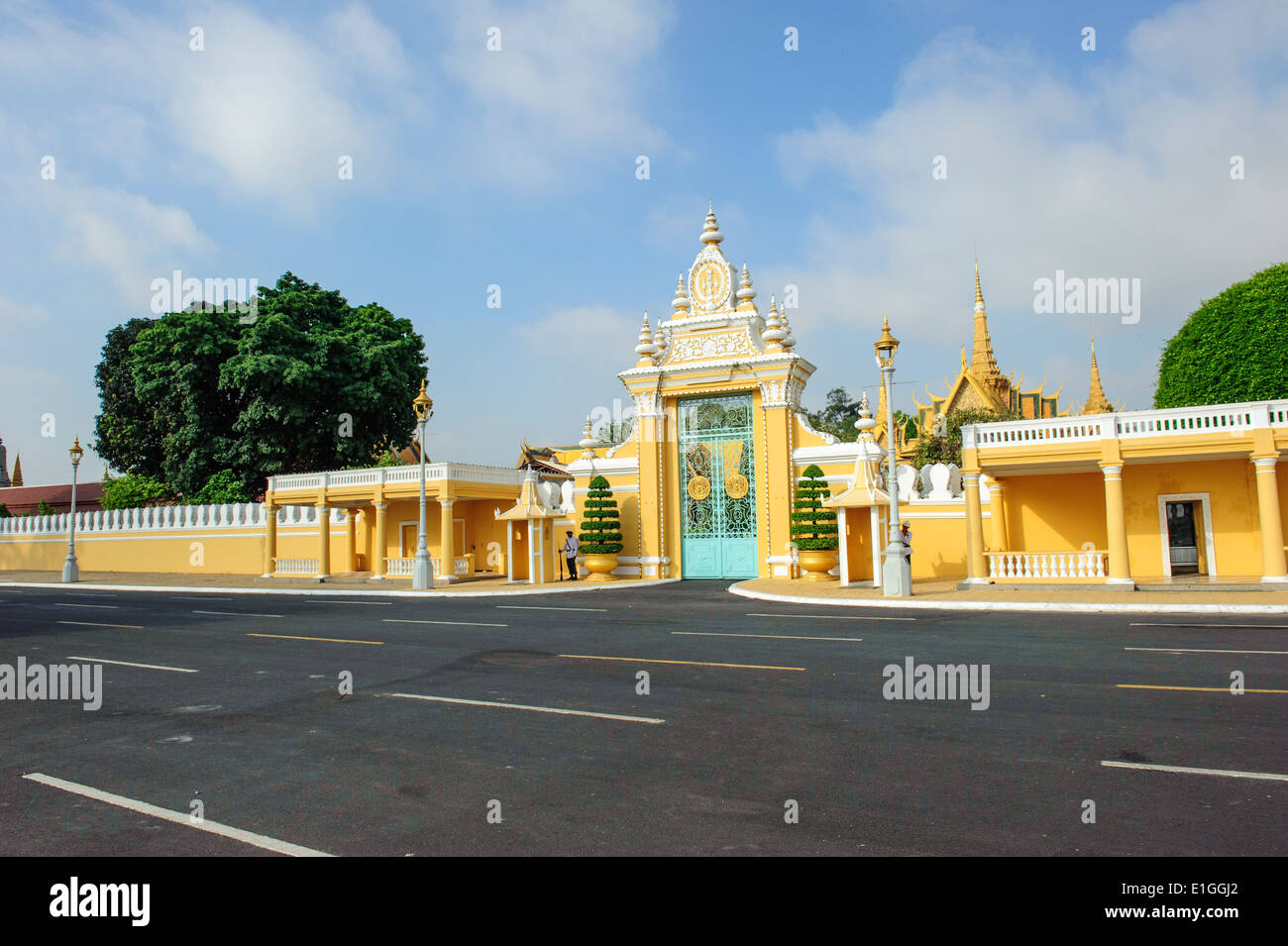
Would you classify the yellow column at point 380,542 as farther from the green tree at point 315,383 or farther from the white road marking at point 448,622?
the white road marking at point 448,622

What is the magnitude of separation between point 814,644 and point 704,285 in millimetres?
20398

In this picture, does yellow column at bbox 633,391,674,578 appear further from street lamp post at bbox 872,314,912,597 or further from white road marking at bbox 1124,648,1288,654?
white road marking at bbox 1124,648,1288,654

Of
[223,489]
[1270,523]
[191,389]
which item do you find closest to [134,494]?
[223,489]

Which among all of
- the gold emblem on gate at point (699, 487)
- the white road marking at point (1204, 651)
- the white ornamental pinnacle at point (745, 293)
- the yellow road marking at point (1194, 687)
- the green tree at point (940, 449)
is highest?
the white ornamental pinnacle at point (745, 293)

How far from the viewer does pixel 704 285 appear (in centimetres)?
3020

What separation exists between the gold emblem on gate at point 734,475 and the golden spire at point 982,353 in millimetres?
43919

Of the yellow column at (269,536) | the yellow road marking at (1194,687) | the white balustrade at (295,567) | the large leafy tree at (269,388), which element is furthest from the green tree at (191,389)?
the yellow road marking at (1194,687)

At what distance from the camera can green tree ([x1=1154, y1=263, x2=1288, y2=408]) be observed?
96.7ft

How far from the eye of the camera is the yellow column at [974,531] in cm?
2092

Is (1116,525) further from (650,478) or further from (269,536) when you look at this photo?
(269,536)

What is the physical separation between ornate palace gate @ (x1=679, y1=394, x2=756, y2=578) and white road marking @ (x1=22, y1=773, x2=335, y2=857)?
23670 mm

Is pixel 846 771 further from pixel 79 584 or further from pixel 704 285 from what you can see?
pixel 79 584

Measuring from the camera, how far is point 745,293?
29.6 meters
